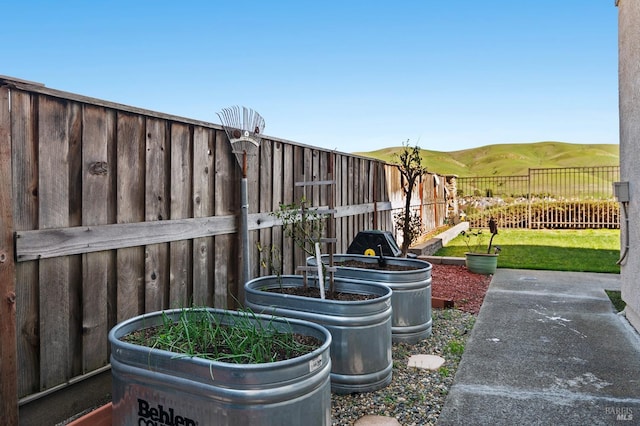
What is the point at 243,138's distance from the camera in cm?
348

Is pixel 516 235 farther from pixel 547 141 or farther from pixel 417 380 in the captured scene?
pixel 547 141

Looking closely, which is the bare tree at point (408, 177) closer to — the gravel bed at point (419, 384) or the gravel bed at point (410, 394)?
the gravel bed at point (419, 384)

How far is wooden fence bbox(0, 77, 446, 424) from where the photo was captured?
201 cm

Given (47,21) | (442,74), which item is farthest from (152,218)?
(442,74)

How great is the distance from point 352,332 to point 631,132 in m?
3.62

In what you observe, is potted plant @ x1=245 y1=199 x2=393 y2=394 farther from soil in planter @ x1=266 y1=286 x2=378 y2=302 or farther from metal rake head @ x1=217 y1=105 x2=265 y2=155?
metal rake head @ x1=217 y1=105 x2=265 y2=155

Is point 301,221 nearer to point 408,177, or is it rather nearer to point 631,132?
point 408,177

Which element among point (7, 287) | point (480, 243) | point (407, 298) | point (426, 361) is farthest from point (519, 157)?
point (7, 287)

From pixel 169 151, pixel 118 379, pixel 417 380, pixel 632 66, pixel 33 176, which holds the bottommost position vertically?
pixel 417 380

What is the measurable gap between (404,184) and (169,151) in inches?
268

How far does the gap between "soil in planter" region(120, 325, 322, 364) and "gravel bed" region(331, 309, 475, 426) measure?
0.64 meters

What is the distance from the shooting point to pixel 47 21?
16.7 ft

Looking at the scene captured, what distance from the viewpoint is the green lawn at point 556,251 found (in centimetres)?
756

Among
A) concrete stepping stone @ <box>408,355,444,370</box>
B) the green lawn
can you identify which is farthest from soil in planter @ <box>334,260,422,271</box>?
the green lawn
